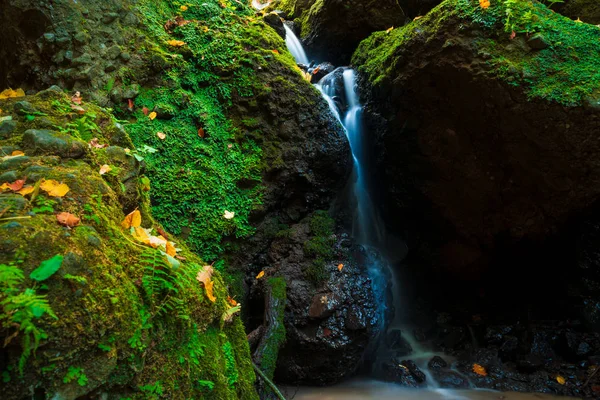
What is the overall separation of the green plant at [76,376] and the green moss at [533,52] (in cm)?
539

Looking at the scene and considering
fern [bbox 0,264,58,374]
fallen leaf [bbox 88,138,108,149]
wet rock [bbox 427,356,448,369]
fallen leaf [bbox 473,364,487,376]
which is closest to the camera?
fern [bbox 0,264,58,374]

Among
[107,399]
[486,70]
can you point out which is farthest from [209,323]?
[486,70]

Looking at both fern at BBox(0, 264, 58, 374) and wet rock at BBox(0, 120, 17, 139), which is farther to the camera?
wet rock at BBox(0, 120, 17, 139)

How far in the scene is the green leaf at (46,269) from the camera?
4.13ft

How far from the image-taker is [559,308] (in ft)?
19.3

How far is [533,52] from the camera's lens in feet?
15.5

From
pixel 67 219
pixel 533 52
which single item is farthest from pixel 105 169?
pixel 533 52

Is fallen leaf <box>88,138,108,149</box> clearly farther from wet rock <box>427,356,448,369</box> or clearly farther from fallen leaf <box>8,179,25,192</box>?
wet rock <box>427,356,448,369</box>

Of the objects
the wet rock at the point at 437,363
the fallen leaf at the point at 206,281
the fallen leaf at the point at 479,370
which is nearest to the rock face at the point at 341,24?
the wet rock at the point at 437,363

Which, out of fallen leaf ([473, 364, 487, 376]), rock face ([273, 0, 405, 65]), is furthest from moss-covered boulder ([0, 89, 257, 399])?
rock face ([273, 0, 405, 65])

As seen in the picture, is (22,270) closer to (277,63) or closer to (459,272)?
(277,63)

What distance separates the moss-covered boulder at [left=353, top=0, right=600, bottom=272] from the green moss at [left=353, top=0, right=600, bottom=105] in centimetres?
1

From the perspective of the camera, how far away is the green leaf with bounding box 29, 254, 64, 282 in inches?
49.6

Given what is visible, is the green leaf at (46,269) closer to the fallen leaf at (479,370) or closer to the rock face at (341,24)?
the fallen leaf at (479,370)
